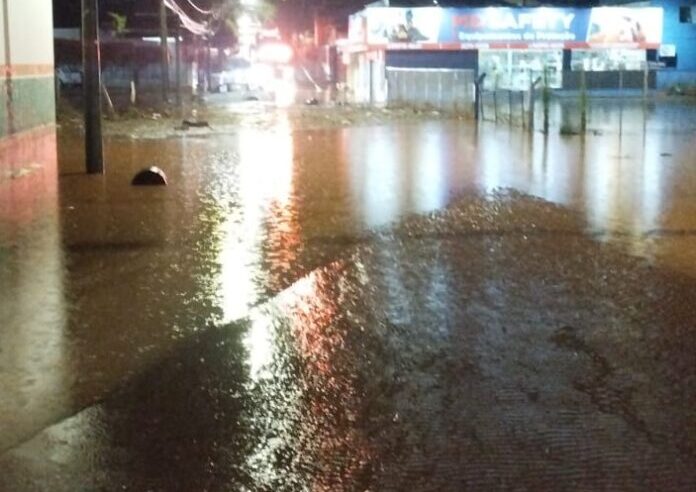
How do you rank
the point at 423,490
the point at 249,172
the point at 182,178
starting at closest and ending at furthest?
the point at 423,490 < the point at 182,178 < the point at 249,172

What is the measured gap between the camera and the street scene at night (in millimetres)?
6309

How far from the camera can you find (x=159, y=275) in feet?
36.9

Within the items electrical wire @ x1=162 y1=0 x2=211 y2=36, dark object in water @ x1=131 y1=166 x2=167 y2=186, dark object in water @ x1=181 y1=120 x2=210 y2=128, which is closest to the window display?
electrical wire @ x1=162 y1=0 x2=211 y2=36

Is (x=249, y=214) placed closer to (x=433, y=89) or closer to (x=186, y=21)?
(x=433, y=89)

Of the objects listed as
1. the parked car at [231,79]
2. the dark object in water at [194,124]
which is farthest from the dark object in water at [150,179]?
the parked car at [231,79]

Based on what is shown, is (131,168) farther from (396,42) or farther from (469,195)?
(396,42)

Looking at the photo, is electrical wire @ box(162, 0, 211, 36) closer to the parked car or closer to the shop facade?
the shop facade

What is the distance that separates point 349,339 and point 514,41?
55.7 metres

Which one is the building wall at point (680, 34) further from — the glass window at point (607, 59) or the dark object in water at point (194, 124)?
the dark object in water at point (194, 124)

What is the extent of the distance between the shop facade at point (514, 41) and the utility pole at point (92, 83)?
1599 inches

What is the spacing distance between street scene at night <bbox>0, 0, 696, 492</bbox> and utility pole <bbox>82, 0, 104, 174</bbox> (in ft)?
0.16

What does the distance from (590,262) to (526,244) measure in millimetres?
1284

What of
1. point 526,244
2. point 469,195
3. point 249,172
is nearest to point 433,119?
point 249,172

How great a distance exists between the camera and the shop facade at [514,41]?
61.4 meters
